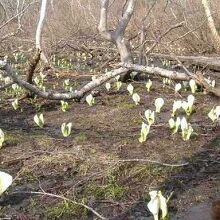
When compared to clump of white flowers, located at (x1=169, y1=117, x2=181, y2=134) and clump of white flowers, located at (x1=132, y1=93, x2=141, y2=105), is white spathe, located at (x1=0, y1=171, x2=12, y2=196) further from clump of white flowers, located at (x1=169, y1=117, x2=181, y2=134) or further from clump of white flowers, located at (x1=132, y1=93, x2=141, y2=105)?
clump of white flowers, located at (x1=132, y1=93, x2=141, y2=105)

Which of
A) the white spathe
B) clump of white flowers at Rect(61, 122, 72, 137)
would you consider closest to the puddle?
the white spathe

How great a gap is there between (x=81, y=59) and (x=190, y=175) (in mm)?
11259

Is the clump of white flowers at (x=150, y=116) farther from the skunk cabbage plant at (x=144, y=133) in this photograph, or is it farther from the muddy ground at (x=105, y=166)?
the skunk cabbage plant at (x=144, y=133)

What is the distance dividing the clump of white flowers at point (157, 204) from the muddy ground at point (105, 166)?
210mm

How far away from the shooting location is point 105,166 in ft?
11.9

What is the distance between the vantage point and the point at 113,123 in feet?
17.2

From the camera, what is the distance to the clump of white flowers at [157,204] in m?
2.59

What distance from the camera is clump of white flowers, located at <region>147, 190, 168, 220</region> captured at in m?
2.59

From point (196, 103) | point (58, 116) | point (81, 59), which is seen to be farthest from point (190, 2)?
point (58, 116)

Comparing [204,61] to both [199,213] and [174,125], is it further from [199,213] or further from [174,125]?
[199,213]

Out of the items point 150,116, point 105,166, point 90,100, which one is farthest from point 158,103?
point 105,166

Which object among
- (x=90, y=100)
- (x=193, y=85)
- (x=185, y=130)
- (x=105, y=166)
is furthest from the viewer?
(x=193, y=85)

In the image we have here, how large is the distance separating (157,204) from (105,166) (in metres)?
1.08

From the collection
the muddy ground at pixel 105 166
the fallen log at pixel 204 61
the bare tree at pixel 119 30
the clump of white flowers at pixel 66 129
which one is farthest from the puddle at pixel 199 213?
the fallen log at pixel 204 61
